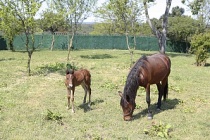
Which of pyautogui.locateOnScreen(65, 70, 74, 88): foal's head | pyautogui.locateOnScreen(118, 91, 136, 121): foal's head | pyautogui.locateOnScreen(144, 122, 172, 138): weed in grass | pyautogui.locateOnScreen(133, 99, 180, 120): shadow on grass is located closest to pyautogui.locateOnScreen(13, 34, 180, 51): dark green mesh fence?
pyautogui.locateOnScreen(133, 99, 180, 120): shadow on grass

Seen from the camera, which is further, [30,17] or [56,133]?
[30,17]

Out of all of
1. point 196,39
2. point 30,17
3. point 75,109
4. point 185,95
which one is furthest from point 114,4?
point 75,109

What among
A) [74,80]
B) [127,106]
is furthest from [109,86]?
[127,106]

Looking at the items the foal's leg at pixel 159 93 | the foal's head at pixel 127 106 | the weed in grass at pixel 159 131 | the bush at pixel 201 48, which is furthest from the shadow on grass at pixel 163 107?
the bush at pixel 201 48

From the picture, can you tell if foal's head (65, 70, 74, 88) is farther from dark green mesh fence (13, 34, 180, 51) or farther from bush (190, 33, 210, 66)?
dark green mesh fence (13, 34, 180, 51)

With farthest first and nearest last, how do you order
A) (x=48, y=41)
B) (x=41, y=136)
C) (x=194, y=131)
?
(x=48, y=41), (x=194, y=131), (x=41, y=136)

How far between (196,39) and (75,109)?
15350mm

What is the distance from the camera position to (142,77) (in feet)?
26.2

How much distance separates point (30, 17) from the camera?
46.2 feet

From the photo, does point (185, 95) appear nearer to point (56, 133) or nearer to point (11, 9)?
point (56, 133)

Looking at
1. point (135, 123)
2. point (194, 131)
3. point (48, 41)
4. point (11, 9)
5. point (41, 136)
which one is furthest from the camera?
point (48, 41)

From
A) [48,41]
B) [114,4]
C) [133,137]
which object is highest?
[114,4]

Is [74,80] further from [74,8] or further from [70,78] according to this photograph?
[74,8]

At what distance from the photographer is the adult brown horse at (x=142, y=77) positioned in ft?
25.3
